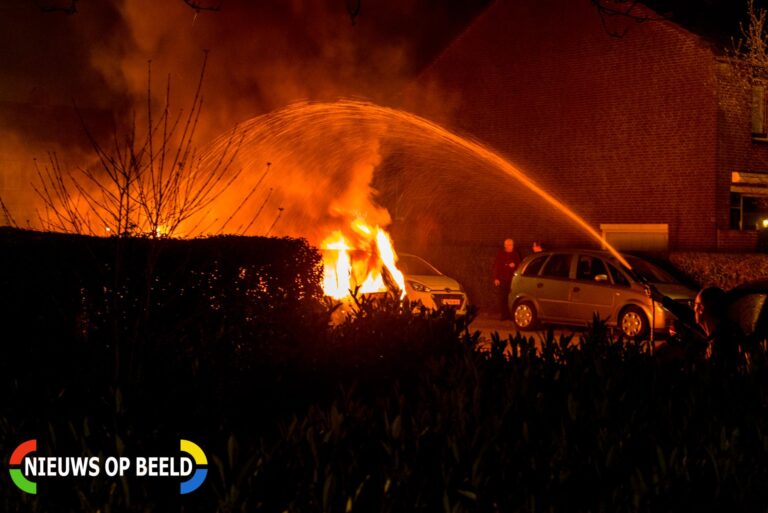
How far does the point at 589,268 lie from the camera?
1764cm

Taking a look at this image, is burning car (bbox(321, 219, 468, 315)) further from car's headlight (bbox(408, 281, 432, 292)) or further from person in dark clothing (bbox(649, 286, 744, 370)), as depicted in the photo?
person in dark clothing (bbox(649, 286, 744, 370))

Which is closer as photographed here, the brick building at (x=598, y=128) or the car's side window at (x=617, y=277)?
the car's side window at (x=617, y=277)

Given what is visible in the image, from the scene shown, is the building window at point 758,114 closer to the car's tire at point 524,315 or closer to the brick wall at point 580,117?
the brick wall at point 580,117

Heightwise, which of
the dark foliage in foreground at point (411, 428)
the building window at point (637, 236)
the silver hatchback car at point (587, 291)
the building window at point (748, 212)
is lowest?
the dark foliage in foreground at point (411, 428)

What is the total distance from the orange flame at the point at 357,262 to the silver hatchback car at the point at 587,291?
4286 mm

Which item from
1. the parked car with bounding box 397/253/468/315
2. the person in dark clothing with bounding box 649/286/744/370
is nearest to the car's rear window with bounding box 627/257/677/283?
the parked car with bounding box 397/253/468/315

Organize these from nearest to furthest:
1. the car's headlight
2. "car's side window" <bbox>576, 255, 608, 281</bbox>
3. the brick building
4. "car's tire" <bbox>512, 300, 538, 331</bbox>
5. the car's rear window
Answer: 1. the car's rear window
2. "car's side window" <bbox>576, 255, 608, 281</bbox>
3. "car's tire" <bbox>512, 300, 538, 331</bbox>
4. the car's headlight
5. the brick building

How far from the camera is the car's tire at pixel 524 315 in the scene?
60.6 ft

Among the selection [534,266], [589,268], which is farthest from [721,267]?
[534,266]

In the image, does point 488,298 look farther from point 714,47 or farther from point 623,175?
point 714,47

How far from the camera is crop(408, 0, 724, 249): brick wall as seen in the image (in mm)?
22703

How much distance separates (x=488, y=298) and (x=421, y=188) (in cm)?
700

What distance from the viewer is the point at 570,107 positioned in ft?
83.6

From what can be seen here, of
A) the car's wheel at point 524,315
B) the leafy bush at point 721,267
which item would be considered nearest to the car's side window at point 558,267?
the car's wheel at point 524,315
